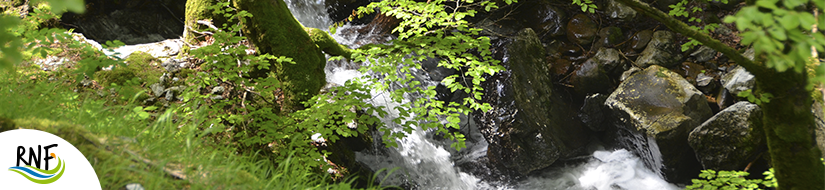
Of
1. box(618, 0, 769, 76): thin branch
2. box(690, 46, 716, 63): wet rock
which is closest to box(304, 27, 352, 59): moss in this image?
box(618, 0, 769, 76): thin branch

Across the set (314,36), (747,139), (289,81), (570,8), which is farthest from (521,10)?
(289,81)

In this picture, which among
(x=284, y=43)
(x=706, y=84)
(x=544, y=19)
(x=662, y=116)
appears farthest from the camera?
(x=544, y=19)

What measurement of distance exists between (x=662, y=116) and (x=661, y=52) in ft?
5.64

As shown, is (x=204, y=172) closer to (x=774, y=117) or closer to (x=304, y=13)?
(x=774, y=117)

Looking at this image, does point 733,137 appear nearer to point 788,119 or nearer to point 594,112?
point 594,112

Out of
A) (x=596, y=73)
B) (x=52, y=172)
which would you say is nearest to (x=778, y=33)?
(x=52, y=172)

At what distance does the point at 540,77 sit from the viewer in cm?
608

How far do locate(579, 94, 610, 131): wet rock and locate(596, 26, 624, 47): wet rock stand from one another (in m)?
1.14

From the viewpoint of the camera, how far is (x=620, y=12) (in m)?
6.95

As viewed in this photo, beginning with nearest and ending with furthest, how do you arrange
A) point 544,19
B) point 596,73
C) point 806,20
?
A: point 806,20
point 596,73
point 544,19

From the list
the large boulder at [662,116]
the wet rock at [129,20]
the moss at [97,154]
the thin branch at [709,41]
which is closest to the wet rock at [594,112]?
the large boulder at [662,116]

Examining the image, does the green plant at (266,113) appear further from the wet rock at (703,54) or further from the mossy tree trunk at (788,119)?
the wet rock at (703,54)

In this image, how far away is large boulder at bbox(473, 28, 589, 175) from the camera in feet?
18.5

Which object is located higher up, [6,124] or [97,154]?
[6,124]
